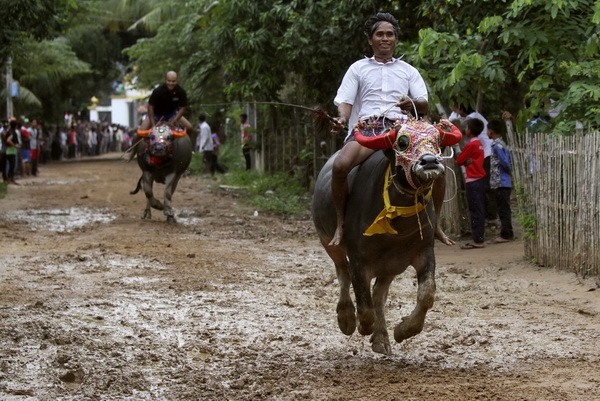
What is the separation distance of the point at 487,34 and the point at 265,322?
17.6ft

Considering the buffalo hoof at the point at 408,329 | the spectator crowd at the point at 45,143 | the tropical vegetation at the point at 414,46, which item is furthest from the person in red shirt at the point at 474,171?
the spectator crowd at the point at 45,143

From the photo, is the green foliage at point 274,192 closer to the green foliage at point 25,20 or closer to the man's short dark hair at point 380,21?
the green foliage at point 25,20

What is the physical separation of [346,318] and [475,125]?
597 cm

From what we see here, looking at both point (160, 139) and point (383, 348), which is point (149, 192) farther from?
point (383, 348)

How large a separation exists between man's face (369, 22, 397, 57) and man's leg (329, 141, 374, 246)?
0.81 m

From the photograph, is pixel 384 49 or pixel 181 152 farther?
pixel 181 152

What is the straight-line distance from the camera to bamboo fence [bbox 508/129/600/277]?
9562 millimetres

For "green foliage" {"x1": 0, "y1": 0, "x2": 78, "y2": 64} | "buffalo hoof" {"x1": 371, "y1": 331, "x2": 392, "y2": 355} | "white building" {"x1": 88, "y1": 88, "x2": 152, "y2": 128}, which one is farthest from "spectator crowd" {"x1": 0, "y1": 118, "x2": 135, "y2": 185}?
"buffalo hoof" {"x1": 371, "y1": 331, "x2": 392, "y2": 355}

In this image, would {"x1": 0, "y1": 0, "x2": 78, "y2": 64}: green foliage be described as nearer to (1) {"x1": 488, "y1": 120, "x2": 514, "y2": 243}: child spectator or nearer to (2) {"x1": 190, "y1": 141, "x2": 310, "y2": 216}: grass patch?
(2) {"x1": 190, "y1": 141, "x2": 310, "y2": 216}: grass patch

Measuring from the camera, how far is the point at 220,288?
384 inches

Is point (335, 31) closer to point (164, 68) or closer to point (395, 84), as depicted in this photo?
point (395, 84)

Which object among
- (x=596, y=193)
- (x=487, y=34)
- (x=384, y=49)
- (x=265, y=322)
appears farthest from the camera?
(x=487, y=34)

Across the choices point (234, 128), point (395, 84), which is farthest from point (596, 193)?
point (234, 128)

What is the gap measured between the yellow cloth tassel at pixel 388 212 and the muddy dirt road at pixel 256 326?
3.22ft
